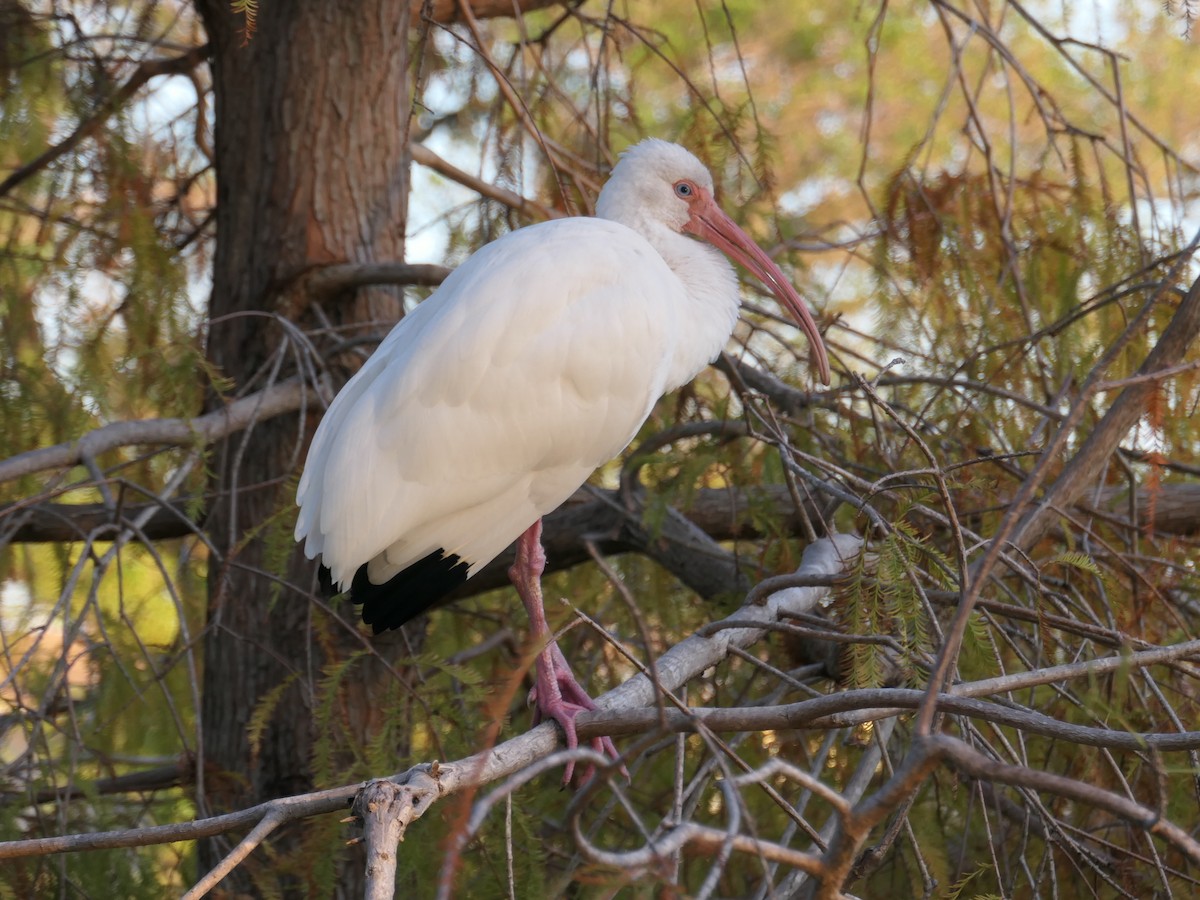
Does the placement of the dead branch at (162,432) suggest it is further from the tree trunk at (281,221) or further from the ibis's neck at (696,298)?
the ibis's neck at (696,298)

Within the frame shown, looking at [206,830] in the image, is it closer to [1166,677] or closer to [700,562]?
[700,562]

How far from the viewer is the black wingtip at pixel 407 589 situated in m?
3.06

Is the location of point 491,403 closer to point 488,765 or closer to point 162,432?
point 162,432

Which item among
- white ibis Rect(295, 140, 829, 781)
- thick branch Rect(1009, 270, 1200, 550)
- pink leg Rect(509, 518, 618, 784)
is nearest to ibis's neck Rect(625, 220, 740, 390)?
white ibis Rect(295, 140, 829, 781)

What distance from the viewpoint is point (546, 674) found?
3.12 metres

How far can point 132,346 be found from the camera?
371cm

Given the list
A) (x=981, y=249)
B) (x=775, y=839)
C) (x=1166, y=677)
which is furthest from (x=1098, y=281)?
(x=775, y=839)

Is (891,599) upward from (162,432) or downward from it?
downward

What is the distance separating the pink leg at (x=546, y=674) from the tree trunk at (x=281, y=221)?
93 centimetres

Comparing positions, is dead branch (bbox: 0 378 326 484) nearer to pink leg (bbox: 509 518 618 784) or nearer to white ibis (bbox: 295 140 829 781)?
white ibis (bbox: 295 140 829 781)

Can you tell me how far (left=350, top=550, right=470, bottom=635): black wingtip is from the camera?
306 centimetres

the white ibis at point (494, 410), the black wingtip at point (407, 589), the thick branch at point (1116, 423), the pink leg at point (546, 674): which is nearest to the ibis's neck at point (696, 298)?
the white ibis at point (494, 410)

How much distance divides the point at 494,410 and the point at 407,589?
1.52ft

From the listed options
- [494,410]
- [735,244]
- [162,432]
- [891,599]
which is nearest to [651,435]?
[735,244]
